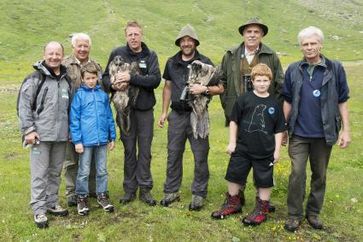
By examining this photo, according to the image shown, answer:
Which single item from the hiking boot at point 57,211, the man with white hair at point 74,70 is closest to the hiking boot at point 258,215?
the hiking boot at point 57,211

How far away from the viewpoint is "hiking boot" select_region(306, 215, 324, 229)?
993 cm

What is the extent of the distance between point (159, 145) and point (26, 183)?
7148 millimetres

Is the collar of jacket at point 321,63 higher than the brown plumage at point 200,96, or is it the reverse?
the collar of jacket at point 321,63

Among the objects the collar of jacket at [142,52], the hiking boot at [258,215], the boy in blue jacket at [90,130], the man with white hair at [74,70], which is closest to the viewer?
the hiking boot at [258,215]

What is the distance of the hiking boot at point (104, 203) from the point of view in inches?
411

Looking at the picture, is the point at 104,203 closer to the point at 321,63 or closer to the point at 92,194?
the point at 92,194

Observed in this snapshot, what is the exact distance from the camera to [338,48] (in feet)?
301

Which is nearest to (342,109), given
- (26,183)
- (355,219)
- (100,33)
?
(355,219)

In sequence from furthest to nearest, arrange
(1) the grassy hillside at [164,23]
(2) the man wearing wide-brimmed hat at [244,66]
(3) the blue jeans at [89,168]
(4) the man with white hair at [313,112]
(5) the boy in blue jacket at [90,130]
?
(1) the grassy hillside at [164,23]
(3) the blue jeans at [89,168]
(2) the man wearing wide-brimmed hat at [244,66]
(5) the boy in blue jacket at [90,130]
(4) the man with white hair at [313,112]

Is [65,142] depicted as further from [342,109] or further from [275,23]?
[275,23]

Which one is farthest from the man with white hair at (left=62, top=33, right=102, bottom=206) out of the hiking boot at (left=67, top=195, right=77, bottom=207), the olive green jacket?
the olive green jacket

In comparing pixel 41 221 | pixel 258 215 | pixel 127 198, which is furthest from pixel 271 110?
pixel 41 221

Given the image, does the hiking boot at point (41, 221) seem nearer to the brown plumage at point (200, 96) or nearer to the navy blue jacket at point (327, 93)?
the brown plumage at point (200, 96)

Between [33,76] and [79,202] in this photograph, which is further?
[79,202]
